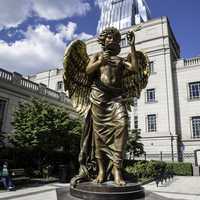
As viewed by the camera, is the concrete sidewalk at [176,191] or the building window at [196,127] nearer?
the concrete sidewalk at [176,191]

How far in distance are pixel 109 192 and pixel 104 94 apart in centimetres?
180

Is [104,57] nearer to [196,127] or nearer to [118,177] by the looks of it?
[118,177]

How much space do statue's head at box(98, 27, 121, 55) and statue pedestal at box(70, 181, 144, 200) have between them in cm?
254

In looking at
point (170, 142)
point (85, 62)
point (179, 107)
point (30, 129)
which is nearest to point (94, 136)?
point (85, 62)

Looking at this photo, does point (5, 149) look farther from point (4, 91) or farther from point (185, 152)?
point (185, 152)

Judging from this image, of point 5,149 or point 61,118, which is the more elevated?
point 61,118

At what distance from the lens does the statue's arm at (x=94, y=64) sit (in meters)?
4.77

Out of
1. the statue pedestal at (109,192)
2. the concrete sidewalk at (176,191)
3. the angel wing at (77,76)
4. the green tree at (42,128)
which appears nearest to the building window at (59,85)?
the green tree at (42,128)

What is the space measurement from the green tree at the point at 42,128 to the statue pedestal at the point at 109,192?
41.4 feet

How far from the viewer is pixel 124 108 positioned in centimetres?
457

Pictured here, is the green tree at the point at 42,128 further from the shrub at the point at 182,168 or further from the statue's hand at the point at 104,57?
the statue's hand at the point at 104,57

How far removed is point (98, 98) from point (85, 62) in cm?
91

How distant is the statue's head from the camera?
4.83 meters

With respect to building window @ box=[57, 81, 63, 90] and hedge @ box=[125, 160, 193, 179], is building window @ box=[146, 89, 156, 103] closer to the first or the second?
hedge @ box=[125, 160, 193, 179]
